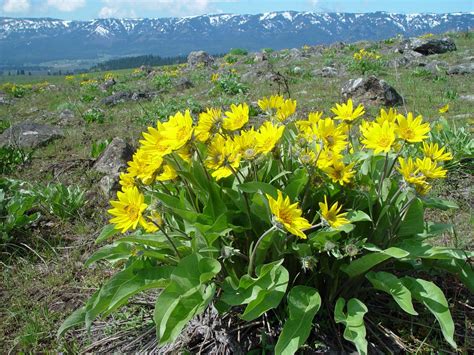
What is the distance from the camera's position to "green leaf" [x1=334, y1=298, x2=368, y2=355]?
88.3 inches

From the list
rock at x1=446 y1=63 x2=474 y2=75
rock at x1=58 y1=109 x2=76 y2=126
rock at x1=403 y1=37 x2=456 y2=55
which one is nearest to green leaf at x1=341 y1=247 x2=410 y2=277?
rock at x1=58 y1=109 x2=76 y2=126

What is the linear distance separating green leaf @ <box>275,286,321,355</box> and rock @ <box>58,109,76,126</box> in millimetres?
9133

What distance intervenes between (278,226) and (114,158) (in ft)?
14.6

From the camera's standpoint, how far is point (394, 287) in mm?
2445

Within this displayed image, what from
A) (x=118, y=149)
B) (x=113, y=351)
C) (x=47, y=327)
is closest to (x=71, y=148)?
(x=118, y=149)

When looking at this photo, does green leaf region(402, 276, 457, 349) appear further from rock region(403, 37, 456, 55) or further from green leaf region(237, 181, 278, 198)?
rock region(403, 37, 456, 55)

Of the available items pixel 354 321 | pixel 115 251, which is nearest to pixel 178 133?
pixel 115 251

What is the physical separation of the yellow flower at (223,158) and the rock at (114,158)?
3.65 metres

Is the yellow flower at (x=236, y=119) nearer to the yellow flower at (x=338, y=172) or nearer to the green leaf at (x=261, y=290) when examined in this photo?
the yellow flower at (x=338, y=172)

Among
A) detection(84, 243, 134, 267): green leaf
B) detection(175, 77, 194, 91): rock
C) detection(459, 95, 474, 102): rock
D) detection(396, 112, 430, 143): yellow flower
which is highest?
detection(396, 112, 430, 143): yellow flower

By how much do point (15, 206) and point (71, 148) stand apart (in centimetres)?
342

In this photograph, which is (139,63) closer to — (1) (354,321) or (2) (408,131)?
(2) (408,131)

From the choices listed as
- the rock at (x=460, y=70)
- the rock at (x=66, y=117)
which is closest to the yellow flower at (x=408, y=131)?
the rock at (x=66, y=117)

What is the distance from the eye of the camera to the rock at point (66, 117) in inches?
412
